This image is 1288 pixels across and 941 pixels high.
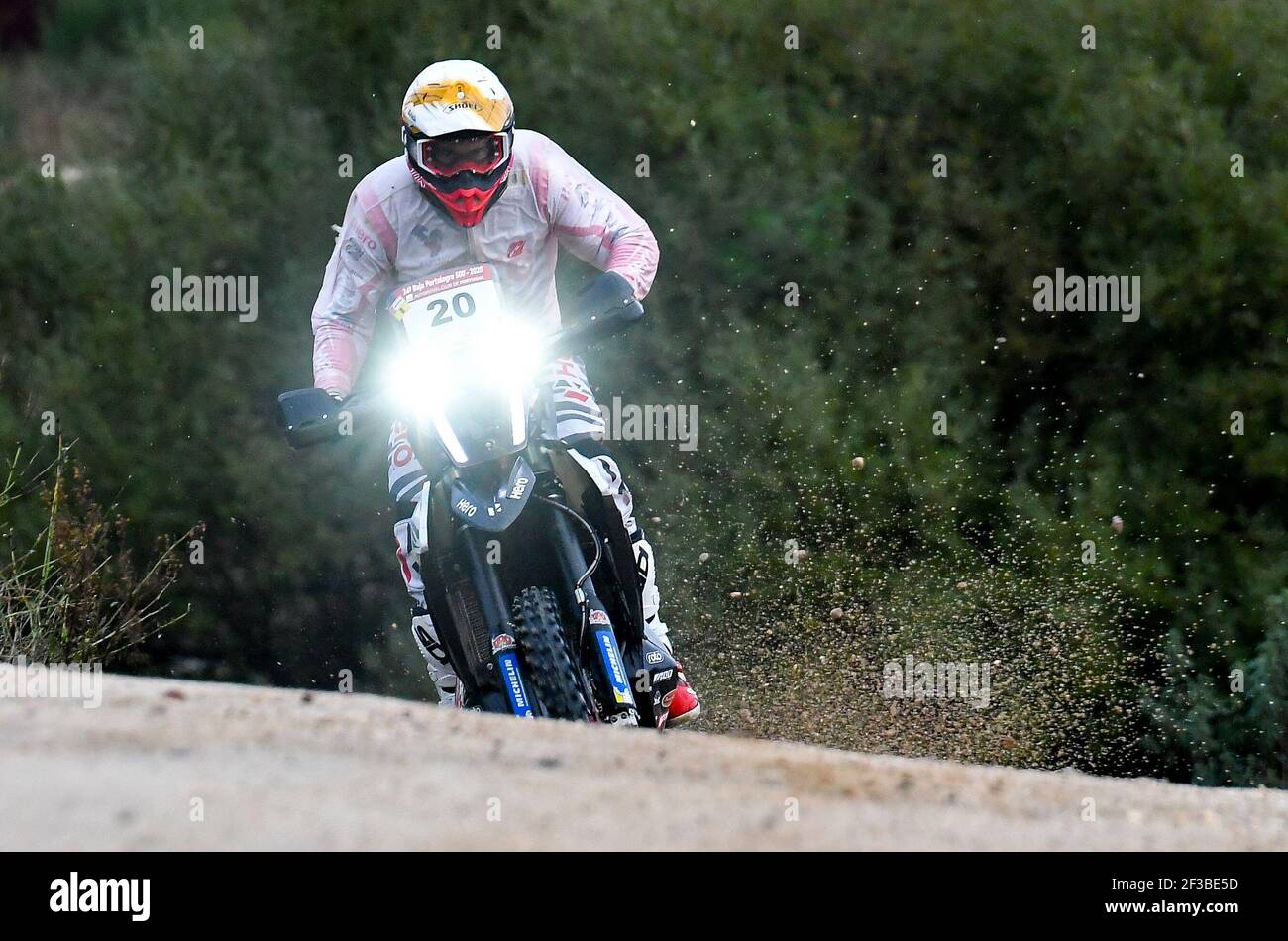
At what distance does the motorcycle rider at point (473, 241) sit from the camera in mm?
5988

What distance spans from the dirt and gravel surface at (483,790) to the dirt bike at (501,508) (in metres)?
0.98

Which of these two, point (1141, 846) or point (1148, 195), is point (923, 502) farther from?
point (1141, 846)

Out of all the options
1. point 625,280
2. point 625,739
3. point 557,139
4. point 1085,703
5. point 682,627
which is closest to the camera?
point 625,739

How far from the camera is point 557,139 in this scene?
37.1 ft

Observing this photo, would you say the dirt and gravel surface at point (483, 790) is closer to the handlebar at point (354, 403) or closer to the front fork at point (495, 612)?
the front fork at point (495, 612)

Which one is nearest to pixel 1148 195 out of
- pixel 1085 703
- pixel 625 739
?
pixel 1085 703

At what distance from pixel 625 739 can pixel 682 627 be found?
4.77 m

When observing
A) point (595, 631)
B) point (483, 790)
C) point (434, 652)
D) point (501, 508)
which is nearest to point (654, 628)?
point (595, 631)

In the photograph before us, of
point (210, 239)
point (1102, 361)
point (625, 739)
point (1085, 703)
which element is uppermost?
point (210, 239)

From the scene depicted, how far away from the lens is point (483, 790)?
379 cm

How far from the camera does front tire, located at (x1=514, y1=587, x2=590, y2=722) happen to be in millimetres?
5590

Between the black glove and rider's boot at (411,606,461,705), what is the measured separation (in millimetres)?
1151

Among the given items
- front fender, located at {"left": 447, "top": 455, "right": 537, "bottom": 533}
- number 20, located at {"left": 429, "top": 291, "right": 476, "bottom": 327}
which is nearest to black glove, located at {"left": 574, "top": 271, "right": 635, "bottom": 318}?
number 20, located at {"left": 429, "top": 291, "right": 476, "bottom": 327}

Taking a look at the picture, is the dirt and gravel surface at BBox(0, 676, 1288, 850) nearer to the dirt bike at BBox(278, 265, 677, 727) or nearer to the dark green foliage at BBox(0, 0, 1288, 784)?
the dirt bike at BBox(278, 265, 677, 727)
